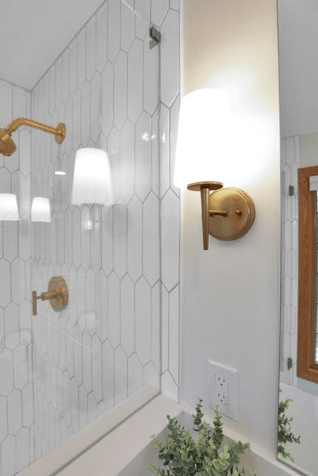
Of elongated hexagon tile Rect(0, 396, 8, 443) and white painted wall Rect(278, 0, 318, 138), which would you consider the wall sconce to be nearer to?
white painted wall Rect(278, 0, 318, 138)

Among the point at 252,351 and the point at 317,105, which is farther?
the point at 252,351

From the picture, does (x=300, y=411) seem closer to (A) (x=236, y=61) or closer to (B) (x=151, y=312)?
(B) (x=151, y=312)

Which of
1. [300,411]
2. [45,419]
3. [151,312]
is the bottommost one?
[45,419]

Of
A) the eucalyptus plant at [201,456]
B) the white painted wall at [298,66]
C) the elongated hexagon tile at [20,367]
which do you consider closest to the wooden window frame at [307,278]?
the white painted wall at [298,66]

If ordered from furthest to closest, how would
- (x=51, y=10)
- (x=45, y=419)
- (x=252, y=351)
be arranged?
(x=45, y=419)
(x=51, y=10)
(x=252, y=351)

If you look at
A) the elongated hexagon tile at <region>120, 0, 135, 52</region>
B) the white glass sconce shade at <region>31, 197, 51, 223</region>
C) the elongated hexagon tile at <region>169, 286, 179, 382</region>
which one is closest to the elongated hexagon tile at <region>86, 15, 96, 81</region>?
the elongated hexagon tile at <region>120, 0, 135, 52</region>

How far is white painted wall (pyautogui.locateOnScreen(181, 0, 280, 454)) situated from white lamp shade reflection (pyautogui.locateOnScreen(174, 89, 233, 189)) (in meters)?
0.11

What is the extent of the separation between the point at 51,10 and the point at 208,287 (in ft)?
3.38

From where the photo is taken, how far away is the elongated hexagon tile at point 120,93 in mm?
923

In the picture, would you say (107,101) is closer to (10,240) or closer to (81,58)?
(81,58)

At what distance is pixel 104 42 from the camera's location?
0.98 m

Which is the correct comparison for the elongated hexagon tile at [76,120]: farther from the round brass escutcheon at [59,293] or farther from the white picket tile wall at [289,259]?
the white picket tile wall at [289,259]

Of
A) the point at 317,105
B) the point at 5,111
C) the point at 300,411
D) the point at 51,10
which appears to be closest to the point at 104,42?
the point at 51,10

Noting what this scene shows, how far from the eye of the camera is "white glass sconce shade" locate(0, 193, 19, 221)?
0.93 meters
